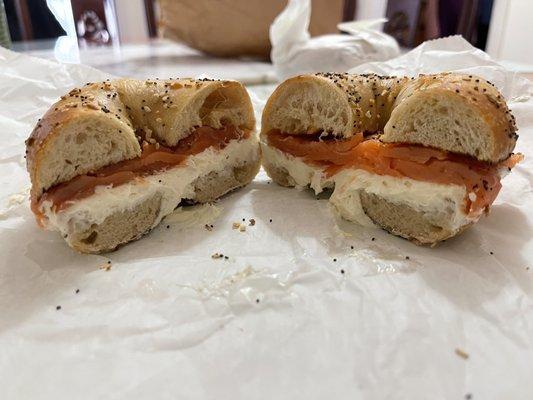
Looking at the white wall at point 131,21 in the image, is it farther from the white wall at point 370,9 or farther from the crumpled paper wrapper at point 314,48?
the crumpled paper wrapper at point 314,48

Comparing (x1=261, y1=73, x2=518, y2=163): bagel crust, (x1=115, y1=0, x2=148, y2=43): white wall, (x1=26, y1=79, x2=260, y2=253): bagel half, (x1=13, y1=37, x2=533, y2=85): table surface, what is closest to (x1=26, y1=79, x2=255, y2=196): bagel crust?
(x1=26, y1=79, x2=260, y2=253): bagel half

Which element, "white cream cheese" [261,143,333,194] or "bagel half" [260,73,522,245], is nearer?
"bagel half" [260,73,522,245]

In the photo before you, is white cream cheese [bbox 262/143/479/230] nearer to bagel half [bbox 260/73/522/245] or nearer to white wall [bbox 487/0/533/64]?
bagel half [bbox 260/73/522/245]

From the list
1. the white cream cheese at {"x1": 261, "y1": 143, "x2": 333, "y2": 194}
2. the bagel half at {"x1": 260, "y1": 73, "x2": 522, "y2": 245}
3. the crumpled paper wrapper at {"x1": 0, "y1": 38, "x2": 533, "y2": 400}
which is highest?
the bagel half at {"x1": 260, "y1": 73, "x2": 522, "y2": 245}

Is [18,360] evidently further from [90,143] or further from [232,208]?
[232,208]

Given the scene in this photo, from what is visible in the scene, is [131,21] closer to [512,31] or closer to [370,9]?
[370,9]

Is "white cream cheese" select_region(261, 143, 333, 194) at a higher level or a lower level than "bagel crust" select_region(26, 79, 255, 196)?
lower
